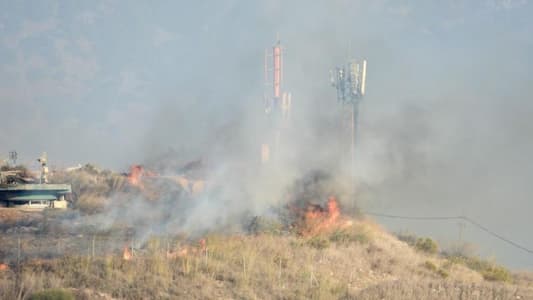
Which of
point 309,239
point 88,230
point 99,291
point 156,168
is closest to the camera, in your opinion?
point 99,291

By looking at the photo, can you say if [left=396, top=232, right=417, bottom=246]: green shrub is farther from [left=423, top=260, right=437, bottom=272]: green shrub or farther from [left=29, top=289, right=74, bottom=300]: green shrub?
[left=29, top=289, right=74, bottom=300]: green shrub

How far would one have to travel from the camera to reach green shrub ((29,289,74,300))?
777 inches

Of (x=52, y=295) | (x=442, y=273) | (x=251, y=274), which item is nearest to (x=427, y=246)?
(x=442, y=273)

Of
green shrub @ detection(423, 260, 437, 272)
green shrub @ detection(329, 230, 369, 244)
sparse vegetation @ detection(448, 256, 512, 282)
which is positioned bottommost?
sparse vegetation @ detection(448, 256, 512, 282)

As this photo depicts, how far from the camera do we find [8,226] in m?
39.0

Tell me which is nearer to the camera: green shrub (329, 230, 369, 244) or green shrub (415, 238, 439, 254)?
green shrub (329, 230, 369, 244)

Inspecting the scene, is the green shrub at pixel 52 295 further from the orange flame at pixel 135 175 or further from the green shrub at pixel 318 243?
the orange flame at pixel 135 175

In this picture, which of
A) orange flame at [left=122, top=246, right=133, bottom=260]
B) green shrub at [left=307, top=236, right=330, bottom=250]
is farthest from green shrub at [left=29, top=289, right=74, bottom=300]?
green shrub at [left=307, top=236, right=330, bottom=250]

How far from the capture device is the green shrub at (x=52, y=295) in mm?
19734

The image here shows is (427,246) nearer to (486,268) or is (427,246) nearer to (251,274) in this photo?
(486,268)

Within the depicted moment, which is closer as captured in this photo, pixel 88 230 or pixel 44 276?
pixel 44 276

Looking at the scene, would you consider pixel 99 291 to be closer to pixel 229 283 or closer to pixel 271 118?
pixel 229 283

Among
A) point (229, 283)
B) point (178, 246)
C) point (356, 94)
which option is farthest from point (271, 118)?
point (229, 283)

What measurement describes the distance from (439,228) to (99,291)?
51.6 metres
